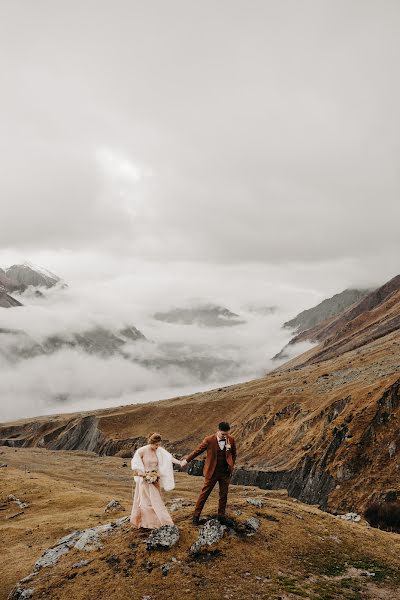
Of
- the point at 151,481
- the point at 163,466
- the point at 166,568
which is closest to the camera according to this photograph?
the point at 166,568

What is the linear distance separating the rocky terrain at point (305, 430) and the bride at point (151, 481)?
35.2m

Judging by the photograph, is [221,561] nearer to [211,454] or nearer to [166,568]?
[166,568]

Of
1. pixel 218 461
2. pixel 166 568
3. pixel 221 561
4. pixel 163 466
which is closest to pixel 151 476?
pixel 163 466

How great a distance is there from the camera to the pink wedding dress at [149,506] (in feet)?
62.2

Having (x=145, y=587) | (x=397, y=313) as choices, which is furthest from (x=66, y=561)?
(x=397, y=313)

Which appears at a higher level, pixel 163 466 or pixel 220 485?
pixel 163 466

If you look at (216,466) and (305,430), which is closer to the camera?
(216,466)

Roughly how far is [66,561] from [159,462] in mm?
5522

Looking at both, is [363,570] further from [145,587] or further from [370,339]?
[370,339]

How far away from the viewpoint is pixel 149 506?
19281 mm

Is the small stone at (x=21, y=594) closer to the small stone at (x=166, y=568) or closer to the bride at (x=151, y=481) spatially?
the bride at (x=151, y=481)

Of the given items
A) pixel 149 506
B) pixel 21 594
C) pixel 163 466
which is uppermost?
pixel 163 466

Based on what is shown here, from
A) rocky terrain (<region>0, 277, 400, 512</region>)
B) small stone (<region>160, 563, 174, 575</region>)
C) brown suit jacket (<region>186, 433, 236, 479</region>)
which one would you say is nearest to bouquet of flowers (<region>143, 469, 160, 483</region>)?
brown suit jacket (<region>186, 433, 236, 479</region>)

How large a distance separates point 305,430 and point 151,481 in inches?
2672
